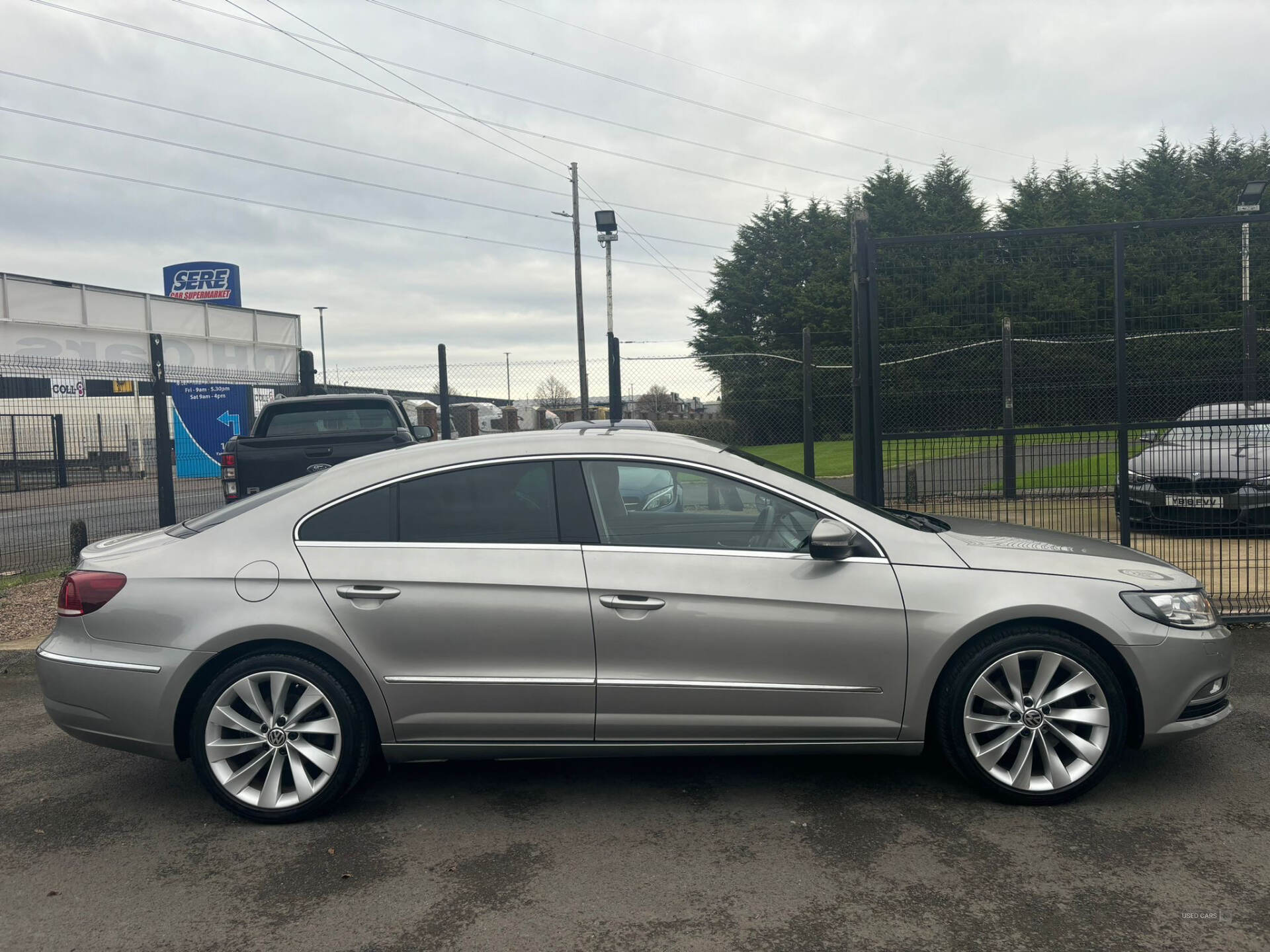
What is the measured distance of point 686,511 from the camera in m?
4.27

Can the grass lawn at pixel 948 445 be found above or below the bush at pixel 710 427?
below

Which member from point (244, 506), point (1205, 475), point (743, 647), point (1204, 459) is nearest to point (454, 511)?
point (244, 506)

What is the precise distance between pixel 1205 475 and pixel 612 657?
5.97 metres

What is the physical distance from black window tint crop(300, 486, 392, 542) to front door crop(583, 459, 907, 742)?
2.86 feet

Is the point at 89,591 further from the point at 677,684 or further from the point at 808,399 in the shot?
the point at 808,399

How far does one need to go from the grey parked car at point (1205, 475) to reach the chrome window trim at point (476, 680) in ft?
17.9

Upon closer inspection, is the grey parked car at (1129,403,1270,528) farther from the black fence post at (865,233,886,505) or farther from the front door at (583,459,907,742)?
the front door at (583,459,907,742)

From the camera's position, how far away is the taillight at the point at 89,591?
13.1 ft

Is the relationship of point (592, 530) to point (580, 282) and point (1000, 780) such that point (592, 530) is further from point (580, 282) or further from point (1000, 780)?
point (580, 282)

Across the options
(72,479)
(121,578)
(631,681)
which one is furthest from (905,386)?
(72,479)

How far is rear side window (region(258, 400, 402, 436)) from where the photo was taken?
1020 cm

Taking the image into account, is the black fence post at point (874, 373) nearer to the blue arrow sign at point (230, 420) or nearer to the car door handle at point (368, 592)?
the car door handle at point (368, 592)

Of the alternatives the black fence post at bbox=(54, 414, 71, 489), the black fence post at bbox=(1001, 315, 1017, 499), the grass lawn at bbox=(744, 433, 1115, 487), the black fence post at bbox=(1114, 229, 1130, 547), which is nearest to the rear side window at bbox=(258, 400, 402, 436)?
the grass lawn at bbox=(744, 433, 1115, 487)

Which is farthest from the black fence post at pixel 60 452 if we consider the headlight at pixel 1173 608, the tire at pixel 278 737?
the headlight at pixel 1173 608
